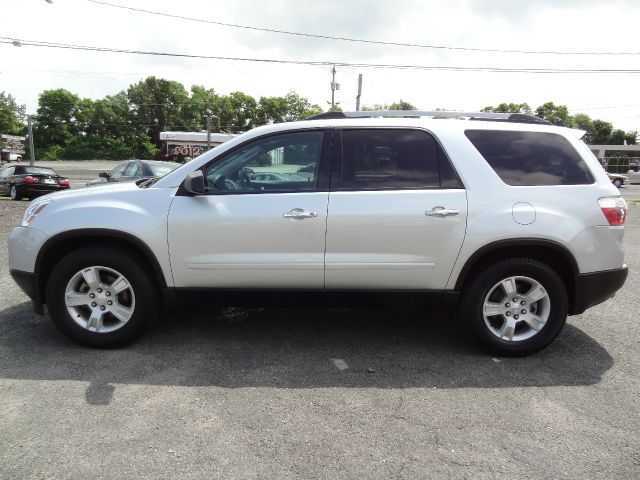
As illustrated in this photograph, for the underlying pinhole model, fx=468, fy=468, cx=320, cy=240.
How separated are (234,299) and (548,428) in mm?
2402

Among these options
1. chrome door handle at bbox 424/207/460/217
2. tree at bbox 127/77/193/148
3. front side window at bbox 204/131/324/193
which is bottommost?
chrome door handle at bbox 424/207/460/217

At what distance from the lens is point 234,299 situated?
383cm

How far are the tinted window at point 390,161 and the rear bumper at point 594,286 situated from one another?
50.3 inches

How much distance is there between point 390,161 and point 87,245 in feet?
8.48

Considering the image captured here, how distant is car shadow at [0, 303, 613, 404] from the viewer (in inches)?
134

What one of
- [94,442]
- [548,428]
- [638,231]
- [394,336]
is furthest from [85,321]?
[638,231]

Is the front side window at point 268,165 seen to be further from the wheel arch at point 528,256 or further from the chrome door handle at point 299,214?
the wheel arch at point 528,256

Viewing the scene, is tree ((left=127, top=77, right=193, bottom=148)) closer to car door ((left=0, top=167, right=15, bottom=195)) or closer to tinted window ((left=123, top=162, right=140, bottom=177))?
car door ((left=0, top=167, right=15, bottom=195))

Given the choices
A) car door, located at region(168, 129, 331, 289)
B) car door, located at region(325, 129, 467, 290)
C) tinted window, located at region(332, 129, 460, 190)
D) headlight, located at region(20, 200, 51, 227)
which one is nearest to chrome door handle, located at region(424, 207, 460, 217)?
car door, located at region(325, 129, 467, 290)

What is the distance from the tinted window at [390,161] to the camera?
3723 mm

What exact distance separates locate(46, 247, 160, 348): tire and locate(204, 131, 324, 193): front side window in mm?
950

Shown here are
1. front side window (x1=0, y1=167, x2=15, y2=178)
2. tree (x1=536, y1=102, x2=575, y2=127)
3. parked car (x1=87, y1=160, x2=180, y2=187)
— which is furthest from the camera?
tree (x1=536, y1=102, x2=575, y2=127)

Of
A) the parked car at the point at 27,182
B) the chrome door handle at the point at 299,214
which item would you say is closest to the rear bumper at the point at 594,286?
the chrome door handle at the point at 299,214

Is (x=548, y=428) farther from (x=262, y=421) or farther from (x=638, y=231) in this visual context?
(x=638, y=231)
